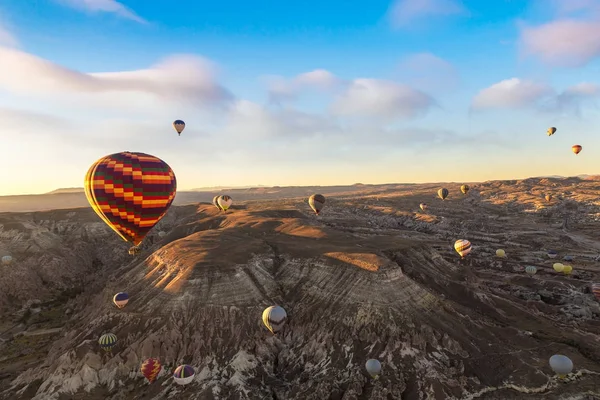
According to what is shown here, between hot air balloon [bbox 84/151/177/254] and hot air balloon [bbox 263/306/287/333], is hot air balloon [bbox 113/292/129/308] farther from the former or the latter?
hot air balloon [bbox 263/306/287/333]

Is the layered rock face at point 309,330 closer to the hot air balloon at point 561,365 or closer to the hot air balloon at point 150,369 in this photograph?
the hot air balloon at point 150,369

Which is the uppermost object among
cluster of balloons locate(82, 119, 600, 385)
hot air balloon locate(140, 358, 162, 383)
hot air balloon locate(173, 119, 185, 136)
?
hot air balloon locate(173, 119, 185, 136)

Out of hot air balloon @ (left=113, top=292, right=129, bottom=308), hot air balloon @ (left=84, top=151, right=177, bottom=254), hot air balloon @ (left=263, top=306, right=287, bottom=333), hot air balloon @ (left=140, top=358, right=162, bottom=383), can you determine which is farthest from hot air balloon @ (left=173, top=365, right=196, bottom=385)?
hot air balloon @ (left=84, top=151, right=177, bottom=254)

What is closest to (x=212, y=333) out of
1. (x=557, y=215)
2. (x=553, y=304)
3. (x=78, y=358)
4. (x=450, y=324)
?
(x=78, y=358)

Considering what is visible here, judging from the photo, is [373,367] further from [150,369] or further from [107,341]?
[107,341]

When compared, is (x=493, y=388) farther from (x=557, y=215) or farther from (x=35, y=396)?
(x=557, y=215)

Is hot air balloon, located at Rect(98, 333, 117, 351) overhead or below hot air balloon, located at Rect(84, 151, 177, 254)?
below

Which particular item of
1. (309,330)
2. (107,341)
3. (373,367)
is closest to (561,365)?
(373,367)
